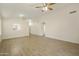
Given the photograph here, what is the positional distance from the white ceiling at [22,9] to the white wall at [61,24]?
4 centimetres

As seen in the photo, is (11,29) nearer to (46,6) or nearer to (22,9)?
(22,9)

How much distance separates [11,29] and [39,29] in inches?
16.2

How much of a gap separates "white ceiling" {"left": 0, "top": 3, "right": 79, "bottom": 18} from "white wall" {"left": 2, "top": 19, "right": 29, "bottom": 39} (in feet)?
0.28

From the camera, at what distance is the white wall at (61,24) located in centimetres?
180

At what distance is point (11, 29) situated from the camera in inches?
71.2

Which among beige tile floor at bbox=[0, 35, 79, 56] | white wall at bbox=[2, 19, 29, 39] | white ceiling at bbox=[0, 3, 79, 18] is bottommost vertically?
beige tile floor at bbox=[0, 35, 79, 56]

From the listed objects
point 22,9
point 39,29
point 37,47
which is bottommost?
point 37,47

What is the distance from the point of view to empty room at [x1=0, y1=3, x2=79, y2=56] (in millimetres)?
1799

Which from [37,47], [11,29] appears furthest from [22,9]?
[37,47]

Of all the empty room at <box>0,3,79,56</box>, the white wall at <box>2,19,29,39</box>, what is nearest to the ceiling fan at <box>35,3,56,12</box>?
the empty room at <box>0,3,79,56</box>

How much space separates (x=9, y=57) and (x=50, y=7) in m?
0.97

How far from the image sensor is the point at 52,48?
1.86 meters

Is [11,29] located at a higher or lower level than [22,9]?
lower

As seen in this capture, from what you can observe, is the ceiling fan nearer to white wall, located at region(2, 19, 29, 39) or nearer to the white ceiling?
the white ceiling
